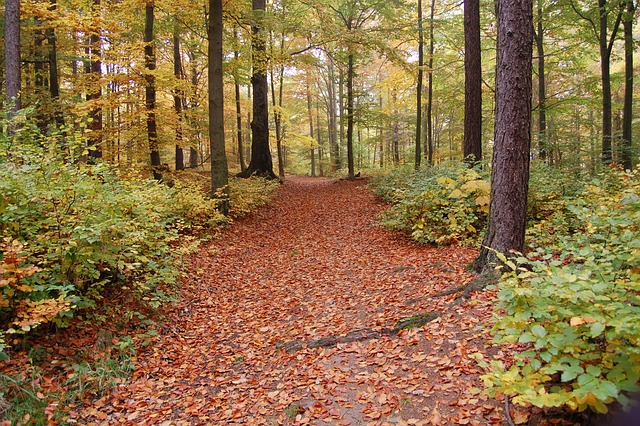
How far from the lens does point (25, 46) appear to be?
11.9m

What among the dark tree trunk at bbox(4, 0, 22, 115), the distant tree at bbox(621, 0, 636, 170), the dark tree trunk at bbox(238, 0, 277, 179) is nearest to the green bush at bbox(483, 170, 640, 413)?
the distant tree at bbox(621, 0, 636, 170)

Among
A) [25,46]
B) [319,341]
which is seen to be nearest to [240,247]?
[319,341]

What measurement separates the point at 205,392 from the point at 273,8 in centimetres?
1876

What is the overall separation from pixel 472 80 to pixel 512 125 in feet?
17.3

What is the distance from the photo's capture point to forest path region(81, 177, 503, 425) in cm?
336

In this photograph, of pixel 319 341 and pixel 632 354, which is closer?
pixel 632 354

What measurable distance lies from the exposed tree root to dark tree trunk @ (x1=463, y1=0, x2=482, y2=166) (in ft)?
16.9

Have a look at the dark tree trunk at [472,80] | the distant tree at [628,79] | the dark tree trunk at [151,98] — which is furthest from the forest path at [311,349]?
the distant tree at [628,79]

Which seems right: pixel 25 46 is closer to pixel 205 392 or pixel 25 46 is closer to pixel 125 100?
pixel 125 100

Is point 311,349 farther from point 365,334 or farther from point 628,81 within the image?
point 628,81

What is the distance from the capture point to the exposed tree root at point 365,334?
4.43 meters

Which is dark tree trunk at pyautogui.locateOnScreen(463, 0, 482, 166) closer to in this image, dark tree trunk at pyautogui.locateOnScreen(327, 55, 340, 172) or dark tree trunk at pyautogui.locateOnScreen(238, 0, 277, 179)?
dark tree trunk at pyautogui.locateOnScreen(238, 0, 277, 179)

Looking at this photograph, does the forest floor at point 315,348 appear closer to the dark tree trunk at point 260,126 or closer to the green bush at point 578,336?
the green bush at point 578,336

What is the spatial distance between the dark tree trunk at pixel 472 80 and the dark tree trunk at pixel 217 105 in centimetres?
645
